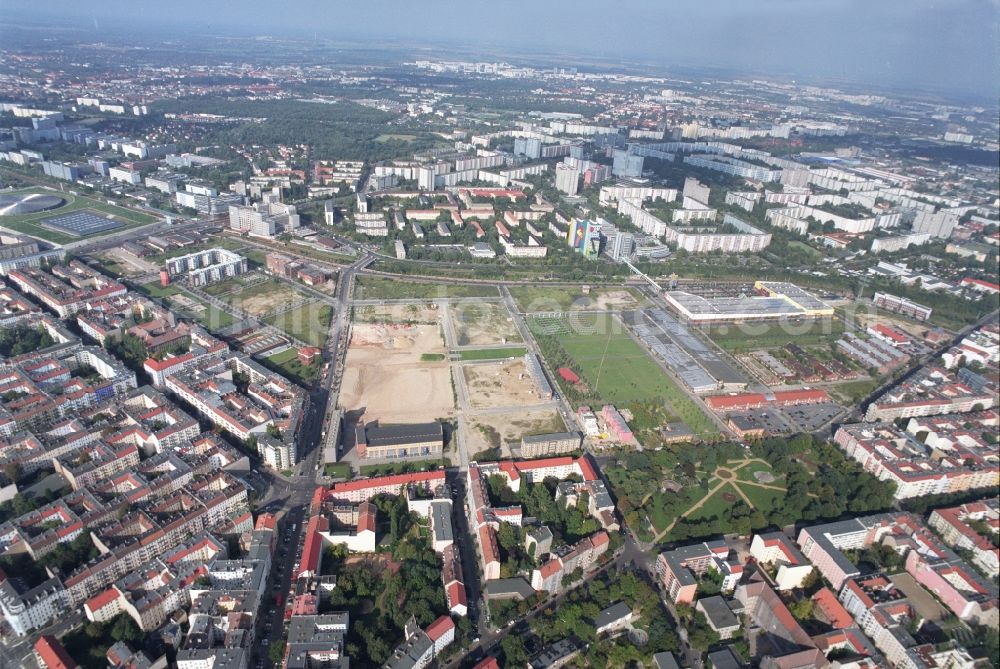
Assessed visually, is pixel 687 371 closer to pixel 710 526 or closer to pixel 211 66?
pixel 710 526

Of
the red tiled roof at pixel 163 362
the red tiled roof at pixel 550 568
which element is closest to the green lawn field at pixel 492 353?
the red tiled roof at pixel 163 362

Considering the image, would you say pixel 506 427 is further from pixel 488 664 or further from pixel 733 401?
pixel 488 664

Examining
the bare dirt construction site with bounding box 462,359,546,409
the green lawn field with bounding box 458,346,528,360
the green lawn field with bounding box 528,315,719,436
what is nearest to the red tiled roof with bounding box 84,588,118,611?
the bare dirt construction site with bounding box 462,359,546,409

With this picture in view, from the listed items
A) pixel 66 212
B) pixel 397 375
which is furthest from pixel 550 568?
pixel 66 212

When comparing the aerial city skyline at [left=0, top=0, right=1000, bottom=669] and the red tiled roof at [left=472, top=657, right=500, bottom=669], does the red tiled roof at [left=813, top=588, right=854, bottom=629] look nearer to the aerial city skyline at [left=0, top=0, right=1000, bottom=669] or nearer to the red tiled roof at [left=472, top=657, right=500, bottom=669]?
the aerial city skyline at [left=0, top=0, right=1000, bottom=669]

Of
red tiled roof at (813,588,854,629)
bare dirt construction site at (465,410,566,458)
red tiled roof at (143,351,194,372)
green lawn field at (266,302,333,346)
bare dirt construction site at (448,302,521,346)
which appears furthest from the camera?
bare dirt construction site at (448,302,521,346)
